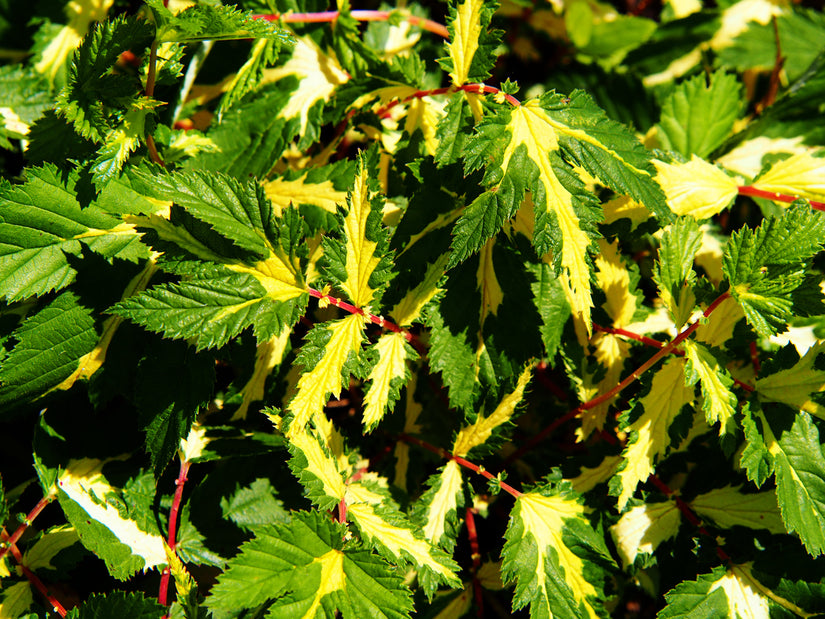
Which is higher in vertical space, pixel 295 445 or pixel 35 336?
pixel 35 336

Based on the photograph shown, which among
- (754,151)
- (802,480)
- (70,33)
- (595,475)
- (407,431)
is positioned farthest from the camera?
(754,151)

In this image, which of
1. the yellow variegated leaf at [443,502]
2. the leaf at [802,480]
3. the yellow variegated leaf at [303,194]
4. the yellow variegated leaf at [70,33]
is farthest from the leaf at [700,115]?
the yellow variegated leaf at [70,33]

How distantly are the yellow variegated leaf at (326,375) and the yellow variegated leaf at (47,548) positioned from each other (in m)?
0.56

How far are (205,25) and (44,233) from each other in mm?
477

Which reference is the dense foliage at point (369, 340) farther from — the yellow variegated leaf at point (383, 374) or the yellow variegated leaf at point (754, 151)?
the yellow variegated leaf at point (754, 151)

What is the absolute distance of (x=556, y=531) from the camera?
1159 mm

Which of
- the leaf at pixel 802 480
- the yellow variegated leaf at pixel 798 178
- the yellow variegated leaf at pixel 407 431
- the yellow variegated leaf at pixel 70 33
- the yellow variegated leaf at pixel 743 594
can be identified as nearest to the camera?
the leaf at pixel 802 480

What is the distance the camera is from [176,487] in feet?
4.24

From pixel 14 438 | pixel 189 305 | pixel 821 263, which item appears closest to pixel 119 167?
pixel 189 305

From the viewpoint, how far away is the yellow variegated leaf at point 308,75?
1.39 m

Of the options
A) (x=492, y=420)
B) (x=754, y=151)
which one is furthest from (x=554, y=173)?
(x=754, y=151)

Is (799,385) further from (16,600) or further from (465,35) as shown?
(16,600)

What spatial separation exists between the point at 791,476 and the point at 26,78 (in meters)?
1.86

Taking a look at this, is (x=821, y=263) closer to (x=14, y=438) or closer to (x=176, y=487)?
(x=176, y=487)
